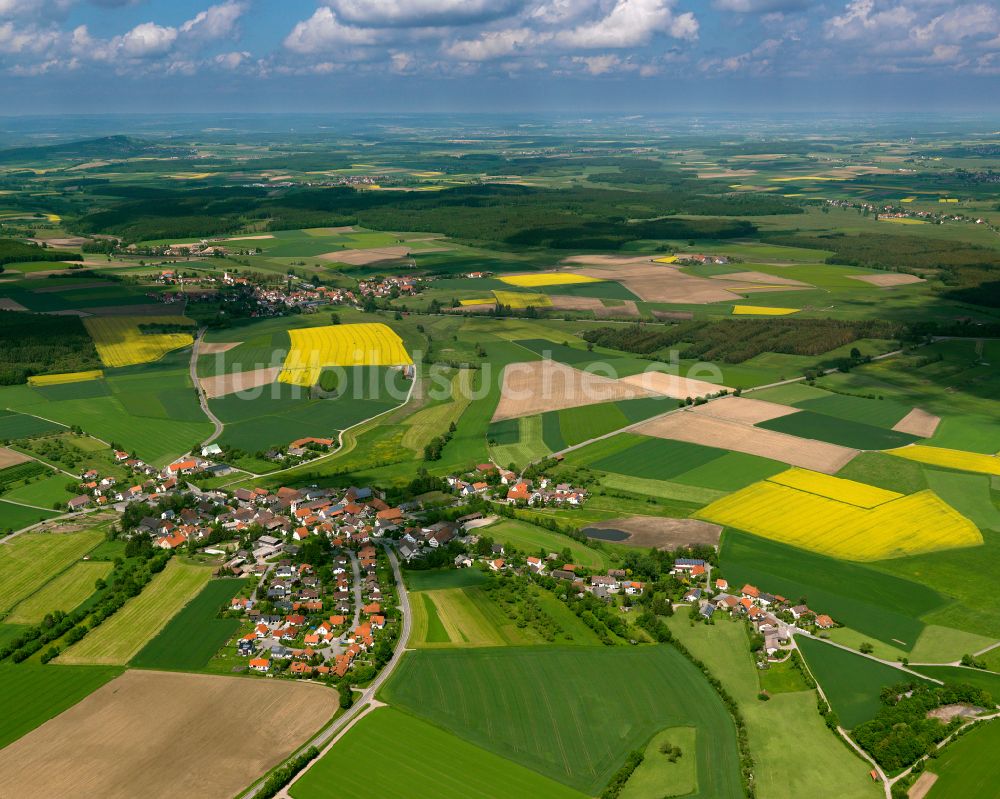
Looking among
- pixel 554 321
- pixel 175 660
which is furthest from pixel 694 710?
pixel 554 321

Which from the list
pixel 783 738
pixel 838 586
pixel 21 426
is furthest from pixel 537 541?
pixel 21 426

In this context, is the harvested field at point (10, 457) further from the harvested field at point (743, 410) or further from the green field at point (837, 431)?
the green field at point (837, 431)

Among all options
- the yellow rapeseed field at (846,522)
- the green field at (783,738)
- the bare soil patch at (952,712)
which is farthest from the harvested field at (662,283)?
the bare soil patch at (952,712)

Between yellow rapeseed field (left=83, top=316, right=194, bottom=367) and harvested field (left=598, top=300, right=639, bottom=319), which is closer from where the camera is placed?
yellow rapeseed field (left=83, top=316, right=194, bottom=367)

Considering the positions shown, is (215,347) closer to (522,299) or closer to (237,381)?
(237,381)

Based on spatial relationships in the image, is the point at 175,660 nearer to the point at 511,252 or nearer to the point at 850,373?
the point at 850,373

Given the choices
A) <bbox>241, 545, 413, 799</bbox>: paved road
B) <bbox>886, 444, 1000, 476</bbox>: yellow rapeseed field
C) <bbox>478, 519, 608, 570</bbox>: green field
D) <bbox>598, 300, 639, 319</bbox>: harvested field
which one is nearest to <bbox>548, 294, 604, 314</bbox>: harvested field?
<bbox>598, 300, 639, 319</bbox>: harvested field

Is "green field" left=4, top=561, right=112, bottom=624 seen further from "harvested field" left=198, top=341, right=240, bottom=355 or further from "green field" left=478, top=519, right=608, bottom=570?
"harvested field" left=198, top=341, right=240, bottom=355
